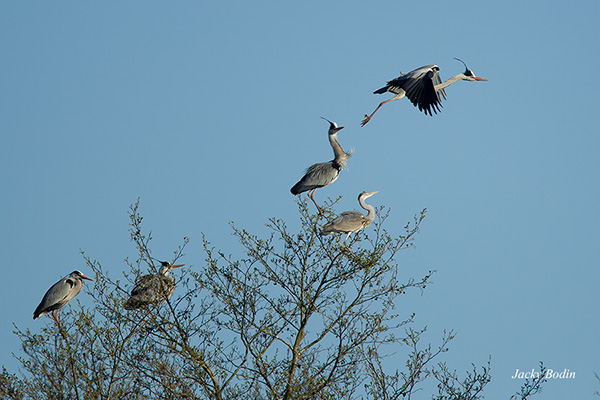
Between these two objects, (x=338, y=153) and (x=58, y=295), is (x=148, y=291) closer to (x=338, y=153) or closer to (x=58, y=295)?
(x=58, y=295)

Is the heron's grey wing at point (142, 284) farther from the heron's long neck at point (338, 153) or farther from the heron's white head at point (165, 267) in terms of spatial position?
the heron's long neck at point (338, 153)

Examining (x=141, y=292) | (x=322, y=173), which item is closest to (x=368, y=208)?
(x=322, y=173)

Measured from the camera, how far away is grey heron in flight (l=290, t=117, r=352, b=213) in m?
13.8

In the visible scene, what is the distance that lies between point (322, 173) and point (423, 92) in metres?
2.37

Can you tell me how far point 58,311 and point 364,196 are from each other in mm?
6071

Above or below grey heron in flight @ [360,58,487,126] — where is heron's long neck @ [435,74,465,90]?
above

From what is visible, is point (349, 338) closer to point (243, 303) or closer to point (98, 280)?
point (243, 303)

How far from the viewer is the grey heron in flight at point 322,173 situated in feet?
45.2

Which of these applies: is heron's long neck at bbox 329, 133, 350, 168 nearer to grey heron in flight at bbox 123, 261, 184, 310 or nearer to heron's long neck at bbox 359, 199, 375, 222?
heron's long neck at bbox 359, 199, 375, 222

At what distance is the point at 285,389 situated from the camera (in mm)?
9273

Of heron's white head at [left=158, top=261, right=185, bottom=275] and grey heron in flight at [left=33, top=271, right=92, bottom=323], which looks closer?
heron's white head at [left=158, top=261, right=185, bottom=275]

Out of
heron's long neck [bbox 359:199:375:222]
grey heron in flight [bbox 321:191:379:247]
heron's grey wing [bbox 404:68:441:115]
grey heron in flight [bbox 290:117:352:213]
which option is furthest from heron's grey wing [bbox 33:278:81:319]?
heron's grey wing [bbox 404:68:441:115]

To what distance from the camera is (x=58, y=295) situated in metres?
14.4

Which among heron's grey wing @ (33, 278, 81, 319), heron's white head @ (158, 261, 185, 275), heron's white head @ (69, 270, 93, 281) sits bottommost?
heron's white head @ (158, 261, 185, 275)
